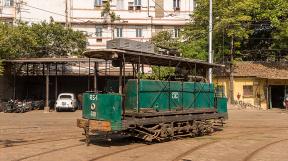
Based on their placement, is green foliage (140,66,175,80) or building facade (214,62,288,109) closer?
green foliage (140,66,175,80)

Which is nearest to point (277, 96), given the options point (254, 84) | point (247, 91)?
point (254, 84)

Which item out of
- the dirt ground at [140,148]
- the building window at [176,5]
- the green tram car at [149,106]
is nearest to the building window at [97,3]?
the building window at [176,5]

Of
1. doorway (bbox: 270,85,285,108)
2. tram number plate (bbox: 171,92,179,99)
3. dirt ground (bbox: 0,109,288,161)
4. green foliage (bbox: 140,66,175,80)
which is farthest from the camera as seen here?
doorway (bbox: 270,85,285,108)

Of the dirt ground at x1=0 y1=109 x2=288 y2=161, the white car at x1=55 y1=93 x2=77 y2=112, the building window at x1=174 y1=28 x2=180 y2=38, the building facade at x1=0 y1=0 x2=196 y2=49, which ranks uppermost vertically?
the building facade at x1=0 y1=0 x2=196 y2=49

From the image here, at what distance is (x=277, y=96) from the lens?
48.0 metres

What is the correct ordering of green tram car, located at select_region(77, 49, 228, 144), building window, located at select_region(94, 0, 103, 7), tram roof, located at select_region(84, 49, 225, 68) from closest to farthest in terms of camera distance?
green tram car, located at select_region(77, 49, 228, 144) → tram roof, located at select_region(84, 49, 225, 68) → building window, located at select_region(94, 0, 103, 7)

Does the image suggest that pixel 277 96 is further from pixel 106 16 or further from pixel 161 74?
pixel 106 16

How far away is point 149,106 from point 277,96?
34538 millimetres

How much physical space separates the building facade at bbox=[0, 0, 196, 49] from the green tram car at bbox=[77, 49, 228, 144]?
36637mm

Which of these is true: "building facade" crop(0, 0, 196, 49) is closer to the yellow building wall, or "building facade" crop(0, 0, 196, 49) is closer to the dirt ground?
the yellow building wall

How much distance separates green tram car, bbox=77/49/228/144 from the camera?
1541 cm

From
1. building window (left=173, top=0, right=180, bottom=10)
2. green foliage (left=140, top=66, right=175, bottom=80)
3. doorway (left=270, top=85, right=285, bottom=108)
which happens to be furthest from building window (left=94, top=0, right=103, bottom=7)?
doorway (left=270, top=85, right=285, bottom=108)

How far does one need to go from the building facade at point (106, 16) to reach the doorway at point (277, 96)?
15171mm

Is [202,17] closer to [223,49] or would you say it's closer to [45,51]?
[223,49]
